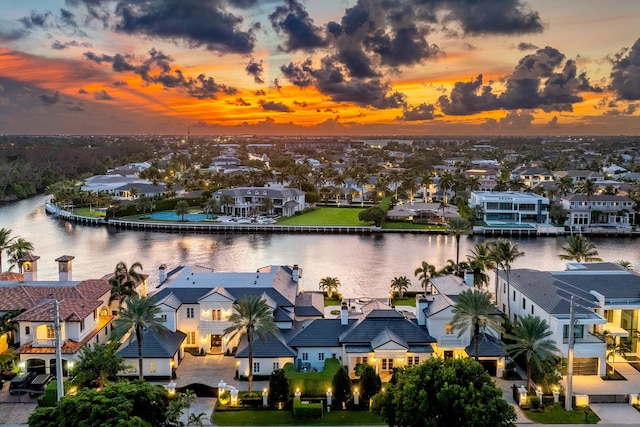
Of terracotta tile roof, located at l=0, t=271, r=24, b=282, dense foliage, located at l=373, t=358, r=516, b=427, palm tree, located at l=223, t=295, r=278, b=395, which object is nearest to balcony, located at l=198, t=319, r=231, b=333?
palm tree, located at l=223, t=295, r=278, b=395

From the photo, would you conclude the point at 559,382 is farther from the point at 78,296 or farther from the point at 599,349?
the point at 78,296

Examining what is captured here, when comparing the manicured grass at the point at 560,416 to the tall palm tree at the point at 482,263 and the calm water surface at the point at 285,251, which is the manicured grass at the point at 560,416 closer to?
the tall palm tree at the point at 482,263

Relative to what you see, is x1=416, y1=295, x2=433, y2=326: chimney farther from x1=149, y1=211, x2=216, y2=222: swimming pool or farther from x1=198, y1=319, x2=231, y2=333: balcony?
x1=149, y1=211, x2=216, y2=222: swimming pool

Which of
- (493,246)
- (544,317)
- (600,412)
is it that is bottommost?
(600,412)

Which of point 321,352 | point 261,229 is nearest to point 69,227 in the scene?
point 261,229

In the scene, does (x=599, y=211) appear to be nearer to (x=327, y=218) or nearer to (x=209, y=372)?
(x=327, y=218)

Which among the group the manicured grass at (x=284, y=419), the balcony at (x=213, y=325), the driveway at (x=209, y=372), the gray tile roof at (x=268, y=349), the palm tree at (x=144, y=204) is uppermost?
the palm tree at (x=144, y=204)

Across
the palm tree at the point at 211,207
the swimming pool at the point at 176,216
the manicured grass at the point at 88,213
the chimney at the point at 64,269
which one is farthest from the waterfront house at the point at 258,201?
the chimney at the point at 64,269
